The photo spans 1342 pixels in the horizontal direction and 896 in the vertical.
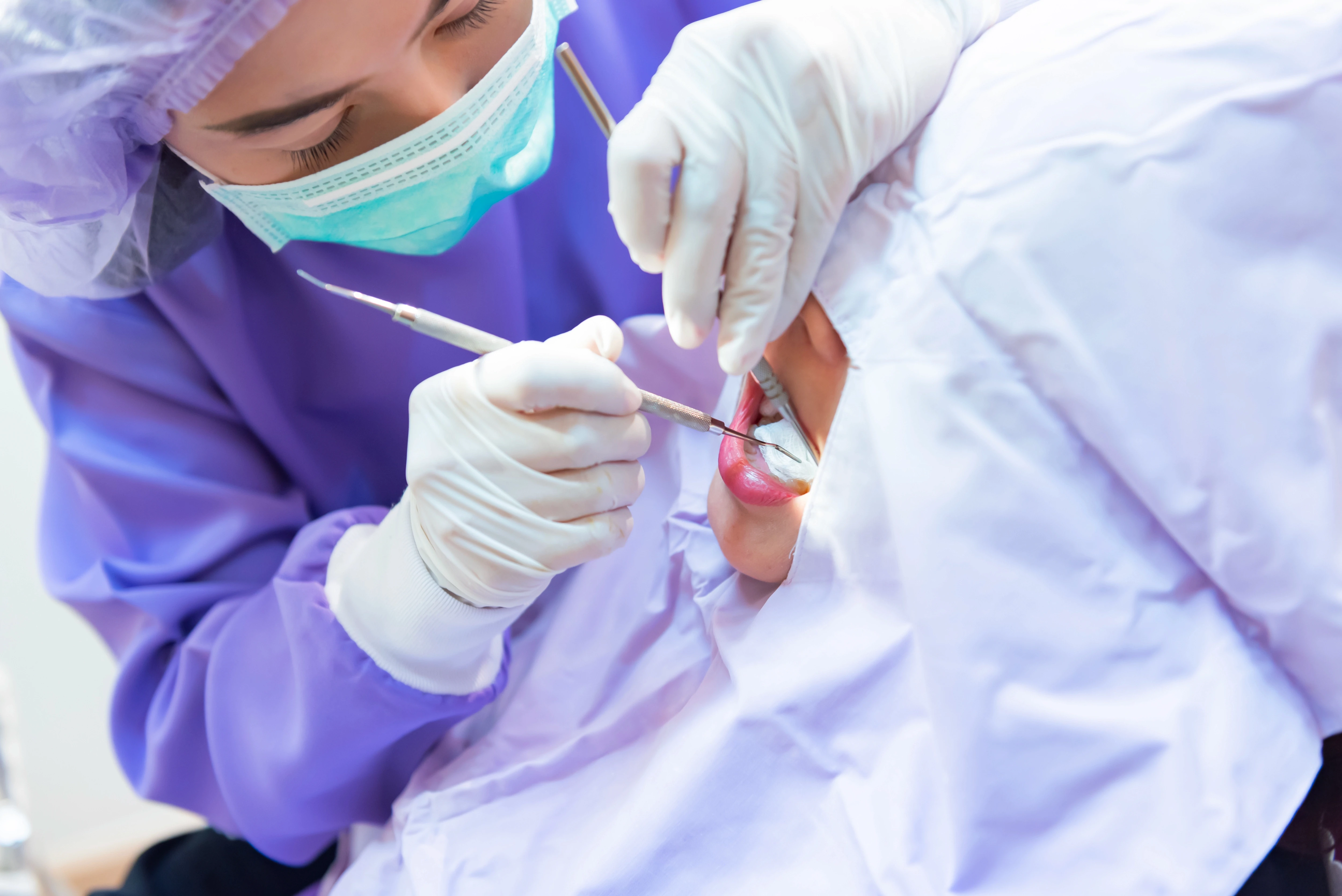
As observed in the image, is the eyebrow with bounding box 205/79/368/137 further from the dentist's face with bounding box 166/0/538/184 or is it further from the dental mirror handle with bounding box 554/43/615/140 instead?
the dental mirror handle with bounding box 554/43/615/140

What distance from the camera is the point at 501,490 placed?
86 cm

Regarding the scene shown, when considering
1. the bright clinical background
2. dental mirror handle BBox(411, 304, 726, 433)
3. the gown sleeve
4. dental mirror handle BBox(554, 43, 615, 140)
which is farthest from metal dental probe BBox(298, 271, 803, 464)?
the bright clinical background

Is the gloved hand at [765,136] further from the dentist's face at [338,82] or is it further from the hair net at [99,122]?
the hair net at [99,122]

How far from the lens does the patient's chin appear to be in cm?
87

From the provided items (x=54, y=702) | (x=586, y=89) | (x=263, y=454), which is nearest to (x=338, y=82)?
(x=586, y=89)

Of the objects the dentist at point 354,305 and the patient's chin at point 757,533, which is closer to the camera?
the dentist at point 354,305

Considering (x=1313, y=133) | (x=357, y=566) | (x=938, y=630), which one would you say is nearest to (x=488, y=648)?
(x=357, y=566)

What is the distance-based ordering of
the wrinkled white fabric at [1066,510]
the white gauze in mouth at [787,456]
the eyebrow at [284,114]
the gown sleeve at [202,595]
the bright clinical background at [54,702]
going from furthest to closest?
the bright clinical background at [54,702] < the gown sleeve at [202,595] < the white gauze in mouth at [787,456] < the eyebrow at [284,114] < the wrinkled white fabric at [1066,510]

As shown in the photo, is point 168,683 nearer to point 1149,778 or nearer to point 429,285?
point 429,285

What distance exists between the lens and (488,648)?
1043 millimetres

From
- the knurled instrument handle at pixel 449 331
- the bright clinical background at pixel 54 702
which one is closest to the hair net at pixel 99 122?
the knurled instrument handle at pixel 449 331

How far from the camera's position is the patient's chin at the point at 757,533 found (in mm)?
871

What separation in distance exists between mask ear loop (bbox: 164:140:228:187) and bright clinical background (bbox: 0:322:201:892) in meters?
1.06

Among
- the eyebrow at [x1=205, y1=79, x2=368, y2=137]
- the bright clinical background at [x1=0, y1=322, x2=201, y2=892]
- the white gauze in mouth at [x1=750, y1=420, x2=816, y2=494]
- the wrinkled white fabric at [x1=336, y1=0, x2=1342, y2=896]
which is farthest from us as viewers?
the bright clinical background at [x1=0, y1=322, x2=201, y2=892]
